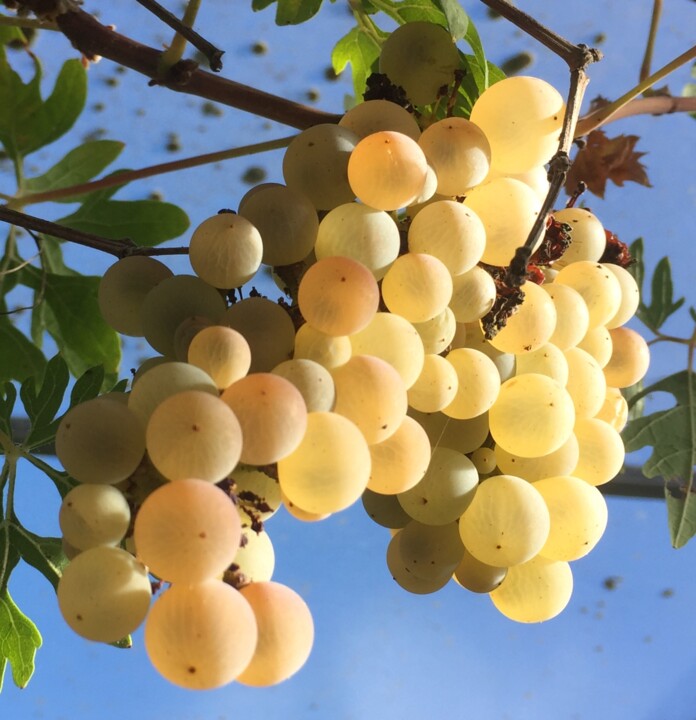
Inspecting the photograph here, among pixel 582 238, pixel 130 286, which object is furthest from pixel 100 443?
pixel 582 238

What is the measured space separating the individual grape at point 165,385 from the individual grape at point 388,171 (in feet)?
0.42

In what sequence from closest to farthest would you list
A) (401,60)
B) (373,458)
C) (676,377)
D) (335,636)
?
(373,458) < (401,60) < (676,377) < (335,636)

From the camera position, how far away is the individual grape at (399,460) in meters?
0.35

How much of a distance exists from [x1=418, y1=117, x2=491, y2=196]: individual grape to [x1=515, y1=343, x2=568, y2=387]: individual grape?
10 centimetres

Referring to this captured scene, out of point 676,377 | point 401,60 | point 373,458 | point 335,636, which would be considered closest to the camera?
point 373,458

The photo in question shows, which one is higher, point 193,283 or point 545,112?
point 545,112

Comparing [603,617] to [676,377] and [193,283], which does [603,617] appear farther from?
[193,283]

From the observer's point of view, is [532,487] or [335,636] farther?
[335,636]

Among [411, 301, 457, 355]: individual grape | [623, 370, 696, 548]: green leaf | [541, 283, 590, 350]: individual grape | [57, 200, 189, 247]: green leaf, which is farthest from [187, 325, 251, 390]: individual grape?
[623, 370, 696, 548]: green leaf

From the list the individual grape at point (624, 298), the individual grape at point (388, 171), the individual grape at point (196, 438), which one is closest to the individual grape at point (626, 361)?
the individual grape at point (624, 298)

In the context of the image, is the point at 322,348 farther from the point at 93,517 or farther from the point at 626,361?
the point at 626,361

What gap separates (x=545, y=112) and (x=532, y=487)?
0.21m

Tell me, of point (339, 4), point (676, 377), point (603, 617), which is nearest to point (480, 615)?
point (603, 617)

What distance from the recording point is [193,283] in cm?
37
